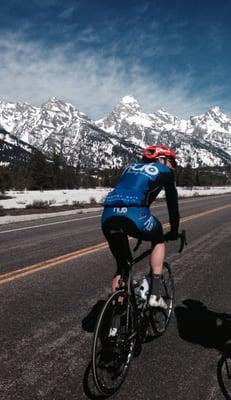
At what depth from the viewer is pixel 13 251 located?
10.1m

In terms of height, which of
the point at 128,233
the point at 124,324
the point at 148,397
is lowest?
the point at 148,397

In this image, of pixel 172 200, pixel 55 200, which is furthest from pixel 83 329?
pixel 55 200

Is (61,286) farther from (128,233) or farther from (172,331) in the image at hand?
(128,233)

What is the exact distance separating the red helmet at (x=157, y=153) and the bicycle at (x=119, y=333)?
109cm

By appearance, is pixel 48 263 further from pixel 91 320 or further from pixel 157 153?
pixel 157 153

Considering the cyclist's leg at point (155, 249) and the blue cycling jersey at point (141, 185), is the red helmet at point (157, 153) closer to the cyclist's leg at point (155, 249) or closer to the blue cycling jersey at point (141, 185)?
the blue cycling jersey at point (141, 185)

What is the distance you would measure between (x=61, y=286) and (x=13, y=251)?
349 cm

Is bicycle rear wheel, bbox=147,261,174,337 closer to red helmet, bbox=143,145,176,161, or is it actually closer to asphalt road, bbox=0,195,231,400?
asphalt road, bbox=0,195,231,400

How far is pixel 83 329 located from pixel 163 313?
92cm

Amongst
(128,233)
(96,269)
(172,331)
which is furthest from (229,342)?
(96,269)

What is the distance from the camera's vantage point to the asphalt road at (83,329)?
3.83 meters

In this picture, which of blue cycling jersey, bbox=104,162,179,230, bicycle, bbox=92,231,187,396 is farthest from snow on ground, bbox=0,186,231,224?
bicycle, bbox=92,231,187,396

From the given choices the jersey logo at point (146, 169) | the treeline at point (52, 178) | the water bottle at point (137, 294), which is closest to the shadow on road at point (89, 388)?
the water bottle at point (137, 294)

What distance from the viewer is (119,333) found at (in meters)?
3.93
